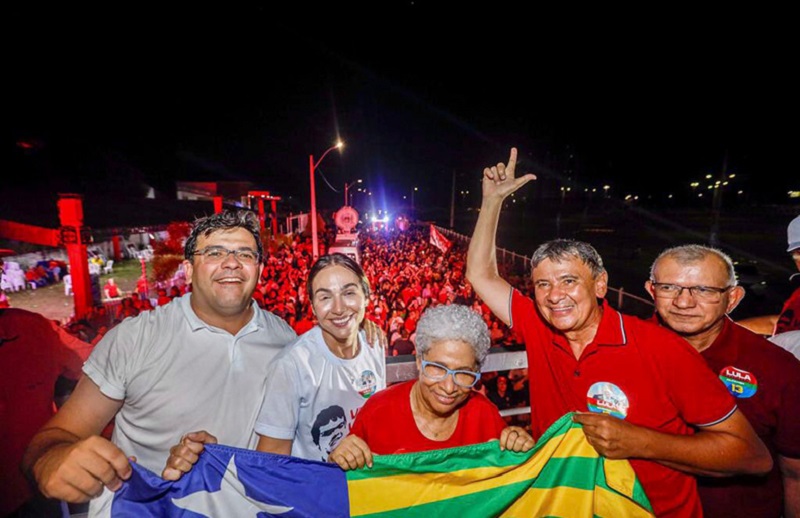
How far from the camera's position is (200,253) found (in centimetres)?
247

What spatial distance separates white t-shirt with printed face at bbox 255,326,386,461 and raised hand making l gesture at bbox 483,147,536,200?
1.76 metres

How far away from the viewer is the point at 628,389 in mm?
2285

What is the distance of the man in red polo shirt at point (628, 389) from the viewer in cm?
203

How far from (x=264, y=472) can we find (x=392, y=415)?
0.73 m

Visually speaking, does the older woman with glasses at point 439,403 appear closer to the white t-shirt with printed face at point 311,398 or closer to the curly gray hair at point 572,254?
the white t-shirt with printed face at point 311,398

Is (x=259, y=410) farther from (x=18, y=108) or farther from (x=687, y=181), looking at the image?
(x=687, y=181)

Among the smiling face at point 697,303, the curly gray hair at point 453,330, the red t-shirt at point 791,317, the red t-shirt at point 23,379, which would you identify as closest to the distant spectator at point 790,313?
the red t-shirt at point 791,317

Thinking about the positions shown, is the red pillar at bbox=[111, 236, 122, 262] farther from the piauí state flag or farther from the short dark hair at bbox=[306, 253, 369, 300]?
the piauí state flag

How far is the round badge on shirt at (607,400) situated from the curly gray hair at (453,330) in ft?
2.24

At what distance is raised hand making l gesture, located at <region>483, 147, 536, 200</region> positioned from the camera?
3.20 meters

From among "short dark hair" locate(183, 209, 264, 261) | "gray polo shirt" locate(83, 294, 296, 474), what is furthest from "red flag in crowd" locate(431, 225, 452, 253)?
"gray polo shirt" locate(83, 294, 296, 474)

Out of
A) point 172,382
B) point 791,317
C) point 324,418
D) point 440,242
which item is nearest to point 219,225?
point 172,382

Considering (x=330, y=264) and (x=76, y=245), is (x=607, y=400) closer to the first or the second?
(x=330, y=264)

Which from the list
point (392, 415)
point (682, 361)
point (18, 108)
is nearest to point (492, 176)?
point (682, 361)
